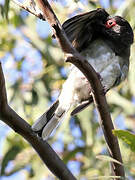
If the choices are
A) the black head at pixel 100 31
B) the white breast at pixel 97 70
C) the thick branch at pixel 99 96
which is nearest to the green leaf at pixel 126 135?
the thick branch at pixel 99 96

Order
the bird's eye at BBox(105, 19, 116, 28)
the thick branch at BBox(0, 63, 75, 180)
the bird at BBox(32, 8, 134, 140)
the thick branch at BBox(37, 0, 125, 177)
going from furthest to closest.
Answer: the bird's eye at BBox(105, 19, 116, 28) < the bird at BBox(32, 8, 134, 140) < the thick branch at BBox(0, 63, 75, 180) < the thick branch at BBox(37, 0, 125, 177)

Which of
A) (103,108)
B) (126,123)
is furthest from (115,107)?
(103,108)

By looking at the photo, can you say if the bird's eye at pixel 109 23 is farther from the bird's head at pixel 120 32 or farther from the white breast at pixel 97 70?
the white breast at pixel 97 70

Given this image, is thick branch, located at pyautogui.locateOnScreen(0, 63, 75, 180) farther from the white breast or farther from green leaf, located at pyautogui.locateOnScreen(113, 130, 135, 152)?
the white breast

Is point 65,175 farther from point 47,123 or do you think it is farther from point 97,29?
point 97,29

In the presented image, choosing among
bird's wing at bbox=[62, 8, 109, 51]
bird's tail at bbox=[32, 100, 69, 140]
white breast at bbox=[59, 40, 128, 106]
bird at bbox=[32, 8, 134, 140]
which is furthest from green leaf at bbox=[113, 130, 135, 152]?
white breast at bbox=[59, 40, 128, 106]

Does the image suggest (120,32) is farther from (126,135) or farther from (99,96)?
(126,135)

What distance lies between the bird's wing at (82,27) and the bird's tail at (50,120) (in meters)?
0.47

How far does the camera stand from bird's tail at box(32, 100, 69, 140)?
2.94 meters

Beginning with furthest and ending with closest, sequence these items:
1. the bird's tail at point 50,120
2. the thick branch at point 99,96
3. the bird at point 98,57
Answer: the bird at point 98,57 → the bird's tail at point 50,120 → the thick branch at point 99,96

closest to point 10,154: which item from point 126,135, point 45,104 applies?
point 45,104

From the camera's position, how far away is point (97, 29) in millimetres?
3520

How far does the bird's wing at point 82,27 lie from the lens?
2.94 metres

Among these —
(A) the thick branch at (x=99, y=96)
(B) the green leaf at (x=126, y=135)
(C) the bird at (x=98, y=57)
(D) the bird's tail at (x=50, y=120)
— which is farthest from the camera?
(C) the bird at (x=98, y=57)
